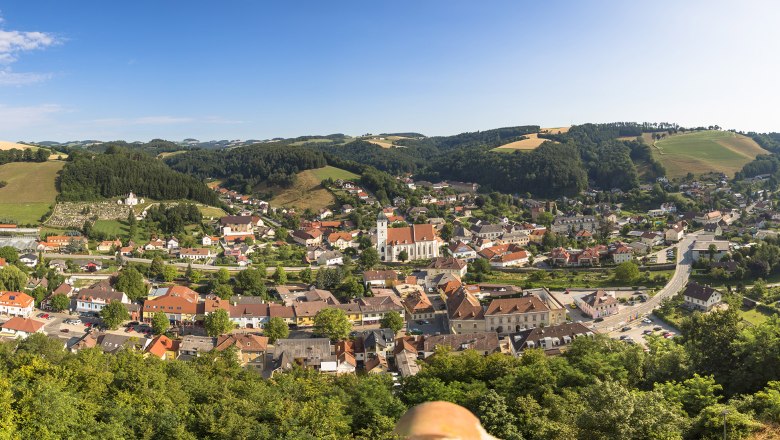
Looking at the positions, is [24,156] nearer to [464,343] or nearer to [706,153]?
[464,343]

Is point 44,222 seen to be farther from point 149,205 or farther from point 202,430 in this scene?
point 202,430

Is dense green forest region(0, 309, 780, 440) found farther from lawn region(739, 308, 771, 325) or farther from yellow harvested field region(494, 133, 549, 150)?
yellow harvested field region(494, 133, 549, 150)

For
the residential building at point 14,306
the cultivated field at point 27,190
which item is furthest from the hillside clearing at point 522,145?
the residential building at point 14,306

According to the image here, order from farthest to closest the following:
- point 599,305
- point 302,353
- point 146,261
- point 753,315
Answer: point 146,261 → point 599,305 → point 753,315 → point 302,353

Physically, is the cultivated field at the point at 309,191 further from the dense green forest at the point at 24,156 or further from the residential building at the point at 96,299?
the residential building at the point at 96,299

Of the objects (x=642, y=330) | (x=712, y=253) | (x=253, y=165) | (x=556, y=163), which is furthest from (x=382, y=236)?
(x=253, y=165)

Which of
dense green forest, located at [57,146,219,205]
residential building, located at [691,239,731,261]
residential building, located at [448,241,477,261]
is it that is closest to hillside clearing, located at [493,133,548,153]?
residential building, located at [448,241,477,261]
